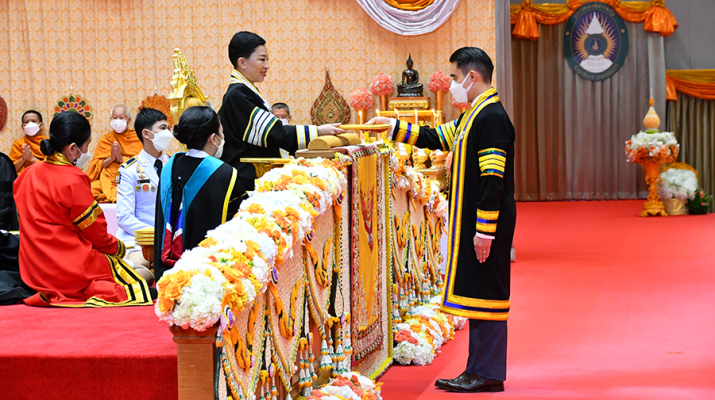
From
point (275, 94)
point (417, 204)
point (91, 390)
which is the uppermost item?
point (275, 94)

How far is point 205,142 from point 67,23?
6800 mm

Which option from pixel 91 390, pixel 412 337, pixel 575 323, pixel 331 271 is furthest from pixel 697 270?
pixel 91 390

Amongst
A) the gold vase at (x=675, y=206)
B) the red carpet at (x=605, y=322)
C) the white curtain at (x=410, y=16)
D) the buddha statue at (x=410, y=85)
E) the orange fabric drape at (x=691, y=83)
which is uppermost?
the white curtain at (x=410, y=16)

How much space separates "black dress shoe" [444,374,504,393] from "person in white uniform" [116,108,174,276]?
2.05 meters

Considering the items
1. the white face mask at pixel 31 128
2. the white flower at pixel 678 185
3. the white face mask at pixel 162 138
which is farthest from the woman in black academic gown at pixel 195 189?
the white flower at pixel 678 185

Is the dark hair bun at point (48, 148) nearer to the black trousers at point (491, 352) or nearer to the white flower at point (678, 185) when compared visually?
the black trousers at point (491, 352)

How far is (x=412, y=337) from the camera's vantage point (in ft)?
12.9

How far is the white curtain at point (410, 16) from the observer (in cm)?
793

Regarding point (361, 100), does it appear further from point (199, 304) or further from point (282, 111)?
point (199, 304)

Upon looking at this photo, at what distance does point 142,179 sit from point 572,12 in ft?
30.7

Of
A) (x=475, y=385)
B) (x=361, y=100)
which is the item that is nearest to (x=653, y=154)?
(x=361, y=100)

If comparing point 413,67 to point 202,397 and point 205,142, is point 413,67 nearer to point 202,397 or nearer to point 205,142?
point 205,142

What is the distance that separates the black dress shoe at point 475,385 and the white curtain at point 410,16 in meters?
5.28

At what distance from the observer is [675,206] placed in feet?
33.1
